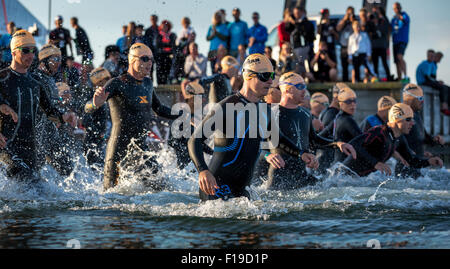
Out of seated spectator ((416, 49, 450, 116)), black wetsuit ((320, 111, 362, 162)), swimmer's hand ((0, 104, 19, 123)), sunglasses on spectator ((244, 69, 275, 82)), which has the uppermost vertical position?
seated spectator ((416, 49, 450, 116))

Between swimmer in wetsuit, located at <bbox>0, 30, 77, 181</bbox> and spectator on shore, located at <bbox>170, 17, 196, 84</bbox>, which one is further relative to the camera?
spectator on shore, located at <bbox>170, 17, 196, 84</bbox>

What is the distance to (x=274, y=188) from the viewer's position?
8.82m

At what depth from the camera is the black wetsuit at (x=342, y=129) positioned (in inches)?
437

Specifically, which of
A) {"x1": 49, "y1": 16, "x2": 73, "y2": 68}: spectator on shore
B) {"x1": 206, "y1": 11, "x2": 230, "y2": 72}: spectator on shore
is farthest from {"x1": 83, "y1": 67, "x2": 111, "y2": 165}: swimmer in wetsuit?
{"x1": 206, "y1": 11, "x2": 230, "y2": 72}: spectator on shore

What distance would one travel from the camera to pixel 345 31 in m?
16.6

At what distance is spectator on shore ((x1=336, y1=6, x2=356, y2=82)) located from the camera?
1622 cm

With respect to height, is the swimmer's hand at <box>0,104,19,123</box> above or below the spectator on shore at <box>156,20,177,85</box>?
below

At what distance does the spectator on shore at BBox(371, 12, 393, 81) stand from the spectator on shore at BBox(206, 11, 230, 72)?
139 inches

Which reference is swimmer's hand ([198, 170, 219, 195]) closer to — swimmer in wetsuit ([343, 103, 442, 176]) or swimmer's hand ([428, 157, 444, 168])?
swimmer in wetsuit ([343, 103, 442, 176])

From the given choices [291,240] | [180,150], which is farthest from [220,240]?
[180,150]

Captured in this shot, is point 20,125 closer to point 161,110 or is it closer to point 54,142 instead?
point 161,110

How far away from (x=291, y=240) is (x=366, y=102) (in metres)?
11.5

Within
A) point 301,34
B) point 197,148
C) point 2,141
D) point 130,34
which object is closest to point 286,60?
point 301,34
